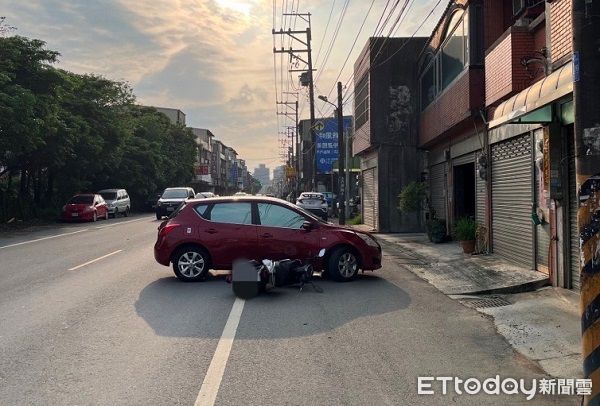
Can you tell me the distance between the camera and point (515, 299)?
913 cm

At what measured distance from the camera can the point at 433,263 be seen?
43.7 ft

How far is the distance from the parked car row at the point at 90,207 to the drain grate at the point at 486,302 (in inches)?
1007

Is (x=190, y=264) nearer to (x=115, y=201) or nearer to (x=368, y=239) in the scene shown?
(x=368, y=239)

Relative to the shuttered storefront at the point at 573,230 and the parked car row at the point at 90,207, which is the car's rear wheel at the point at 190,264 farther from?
the parked car row at the point at 90,207

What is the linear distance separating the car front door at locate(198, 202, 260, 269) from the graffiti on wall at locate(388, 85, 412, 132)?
44.1 feet

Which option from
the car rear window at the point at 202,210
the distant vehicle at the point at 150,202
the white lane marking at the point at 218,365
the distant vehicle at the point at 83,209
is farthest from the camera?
the distant vehicle at the point at 150,202

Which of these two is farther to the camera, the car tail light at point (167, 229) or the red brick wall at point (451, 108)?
the red brick wall at point (451, 108)

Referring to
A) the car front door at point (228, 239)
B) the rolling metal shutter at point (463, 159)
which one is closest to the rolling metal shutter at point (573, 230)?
the car front door at point (228, 239)

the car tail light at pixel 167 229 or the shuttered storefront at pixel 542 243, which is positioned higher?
the car tail light at pixel 167 229

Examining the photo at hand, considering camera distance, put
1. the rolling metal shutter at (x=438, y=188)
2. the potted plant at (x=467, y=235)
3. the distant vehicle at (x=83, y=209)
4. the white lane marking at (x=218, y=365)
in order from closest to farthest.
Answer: the white lane marking at (x=218, y=365) < the potted plant at (x=467, y=235) < the rolling metal shutter at (x=438, y=188) < the distant vehicle at (x=83, y=209)

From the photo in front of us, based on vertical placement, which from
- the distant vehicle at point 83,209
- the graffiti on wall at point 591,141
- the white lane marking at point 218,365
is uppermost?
the graffiti on wall at point 591,141

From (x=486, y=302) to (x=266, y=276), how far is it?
11.7 feet

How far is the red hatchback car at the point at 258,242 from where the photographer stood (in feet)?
34.1

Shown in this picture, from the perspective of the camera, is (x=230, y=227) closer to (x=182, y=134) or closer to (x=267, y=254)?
(x=267, y=254)
